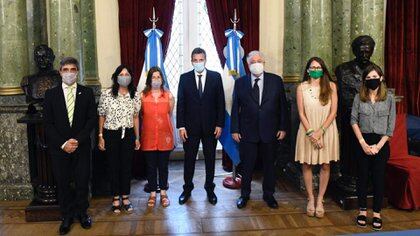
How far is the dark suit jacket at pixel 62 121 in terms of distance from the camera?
13.3 feet

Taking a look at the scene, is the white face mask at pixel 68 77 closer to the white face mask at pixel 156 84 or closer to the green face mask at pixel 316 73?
the white face mask at pixel 156 84

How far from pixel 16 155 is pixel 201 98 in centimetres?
216

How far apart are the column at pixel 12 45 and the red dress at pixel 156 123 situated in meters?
1.50

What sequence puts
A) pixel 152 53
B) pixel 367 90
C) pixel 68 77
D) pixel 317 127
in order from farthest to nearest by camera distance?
1. pixel 152 53
2. pixel 317 127
3. pixel 367 90
4. pixel 68 77

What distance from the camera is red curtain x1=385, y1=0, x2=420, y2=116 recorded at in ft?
22.2

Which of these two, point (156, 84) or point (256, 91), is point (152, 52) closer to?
point (156, 84)

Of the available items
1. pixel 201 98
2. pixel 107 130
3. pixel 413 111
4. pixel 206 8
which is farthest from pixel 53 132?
pixel 413 111

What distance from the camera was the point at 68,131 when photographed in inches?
160

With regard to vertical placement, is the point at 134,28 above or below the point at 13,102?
above

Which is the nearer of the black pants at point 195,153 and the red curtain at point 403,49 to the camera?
the black pants at point 195,153

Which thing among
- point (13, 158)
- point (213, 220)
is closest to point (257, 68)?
point (213, 220)

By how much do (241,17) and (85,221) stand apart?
341 centimetres

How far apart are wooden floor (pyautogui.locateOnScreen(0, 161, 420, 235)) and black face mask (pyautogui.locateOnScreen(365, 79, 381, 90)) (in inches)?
51.1

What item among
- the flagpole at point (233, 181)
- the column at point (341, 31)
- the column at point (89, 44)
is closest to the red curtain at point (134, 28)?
the column at point (89, 44)
